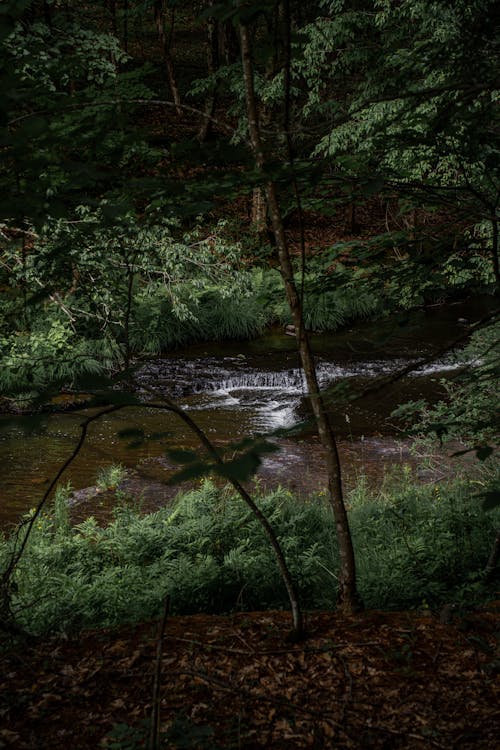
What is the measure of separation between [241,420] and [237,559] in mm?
5422

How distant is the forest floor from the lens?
214 centimetres

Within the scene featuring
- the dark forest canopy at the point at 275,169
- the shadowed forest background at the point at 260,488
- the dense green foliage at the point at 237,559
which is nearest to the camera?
the dark forest canopy at the point at 275,169

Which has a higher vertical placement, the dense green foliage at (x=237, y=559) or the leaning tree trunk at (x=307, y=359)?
the leaning tree trunk at (x=307, y=359)

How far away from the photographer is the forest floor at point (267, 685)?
7.02 feet

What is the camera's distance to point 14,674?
2.61 m

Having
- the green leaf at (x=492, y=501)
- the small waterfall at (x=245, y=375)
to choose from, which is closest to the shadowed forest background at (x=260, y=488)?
the green leaf at (x=492, y=501)

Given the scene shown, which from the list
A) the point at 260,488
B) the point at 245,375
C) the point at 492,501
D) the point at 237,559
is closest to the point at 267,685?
the point at 492,501

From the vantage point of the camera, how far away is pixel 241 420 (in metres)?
9.70

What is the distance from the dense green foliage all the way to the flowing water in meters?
0.78

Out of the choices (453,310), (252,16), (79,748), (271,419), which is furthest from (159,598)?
(453,310)

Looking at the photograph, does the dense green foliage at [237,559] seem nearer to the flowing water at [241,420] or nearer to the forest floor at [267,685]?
the forest floor at [267,685]

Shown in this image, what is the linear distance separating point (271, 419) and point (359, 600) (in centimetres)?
667

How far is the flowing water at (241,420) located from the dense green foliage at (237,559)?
0.78m

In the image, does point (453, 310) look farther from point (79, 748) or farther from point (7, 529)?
point (79, 748)
